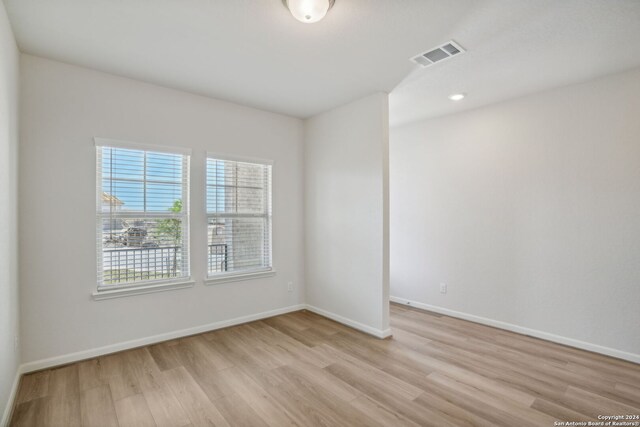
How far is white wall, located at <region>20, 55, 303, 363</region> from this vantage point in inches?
106

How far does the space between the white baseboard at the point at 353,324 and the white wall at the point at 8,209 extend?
2.97m

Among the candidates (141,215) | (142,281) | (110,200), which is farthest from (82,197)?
(142,281)

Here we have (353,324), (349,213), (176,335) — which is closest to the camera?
(176,335)

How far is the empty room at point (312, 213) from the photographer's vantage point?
2223mm

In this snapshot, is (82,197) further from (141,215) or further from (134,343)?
(134,343)

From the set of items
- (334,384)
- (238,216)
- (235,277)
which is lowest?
(334,384)

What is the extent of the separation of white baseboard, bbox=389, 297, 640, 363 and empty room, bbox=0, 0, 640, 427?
2 cm

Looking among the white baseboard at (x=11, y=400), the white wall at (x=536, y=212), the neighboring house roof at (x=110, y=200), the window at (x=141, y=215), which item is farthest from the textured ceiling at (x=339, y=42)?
the white baseboard at (x=11, y=400)

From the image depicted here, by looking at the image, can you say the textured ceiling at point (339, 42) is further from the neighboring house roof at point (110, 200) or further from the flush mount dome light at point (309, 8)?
the neighboring house roof at point (110, 200)

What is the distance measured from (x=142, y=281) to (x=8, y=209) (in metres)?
1.29

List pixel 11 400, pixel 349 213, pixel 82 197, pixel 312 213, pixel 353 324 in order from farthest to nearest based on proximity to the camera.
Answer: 1. pixel 312 213
2. pixel 349 213
3. pixel 353 324
4. pixel 82 197
5. pixel 11 400

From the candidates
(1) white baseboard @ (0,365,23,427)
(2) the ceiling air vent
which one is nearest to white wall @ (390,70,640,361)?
(2) the ceiling air vent

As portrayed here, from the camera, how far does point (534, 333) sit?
349 centimetres

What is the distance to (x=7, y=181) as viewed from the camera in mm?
2197
